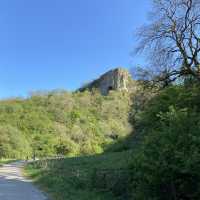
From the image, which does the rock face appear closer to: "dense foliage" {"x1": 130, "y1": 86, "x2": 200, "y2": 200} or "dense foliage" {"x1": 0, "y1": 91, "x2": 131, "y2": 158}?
"dense foliage" {"x1": 0, "y1": 91, "x2": 131, "y2": 158}

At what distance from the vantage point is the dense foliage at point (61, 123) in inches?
2837

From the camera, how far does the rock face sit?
11866cm

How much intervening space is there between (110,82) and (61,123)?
34.9m

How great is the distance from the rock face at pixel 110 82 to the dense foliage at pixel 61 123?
289 centimetres

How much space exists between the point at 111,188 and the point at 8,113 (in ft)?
253

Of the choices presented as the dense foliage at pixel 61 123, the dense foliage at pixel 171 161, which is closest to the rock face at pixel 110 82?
the dense foliage at pixel 61 123

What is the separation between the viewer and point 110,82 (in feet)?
414

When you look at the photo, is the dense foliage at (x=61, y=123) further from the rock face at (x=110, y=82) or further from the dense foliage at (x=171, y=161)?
the dense foliage at (x=171, y=161)

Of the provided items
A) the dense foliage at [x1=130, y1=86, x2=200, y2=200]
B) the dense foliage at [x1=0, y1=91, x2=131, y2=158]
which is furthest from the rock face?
the dense foliage at [x1=130, y1=86, x2=200, y2=200]

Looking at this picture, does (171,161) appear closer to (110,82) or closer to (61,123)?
(61,123)

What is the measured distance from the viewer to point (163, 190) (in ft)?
37.8

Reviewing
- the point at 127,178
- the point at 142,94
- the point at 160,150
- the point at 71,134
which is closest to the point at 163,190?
the point at 160,150

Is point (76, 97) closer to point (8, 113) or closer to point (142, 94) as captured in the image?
point (8, 113)

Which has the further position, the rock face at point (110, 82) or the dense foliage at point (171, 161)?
the rock face at point (110, 82)
